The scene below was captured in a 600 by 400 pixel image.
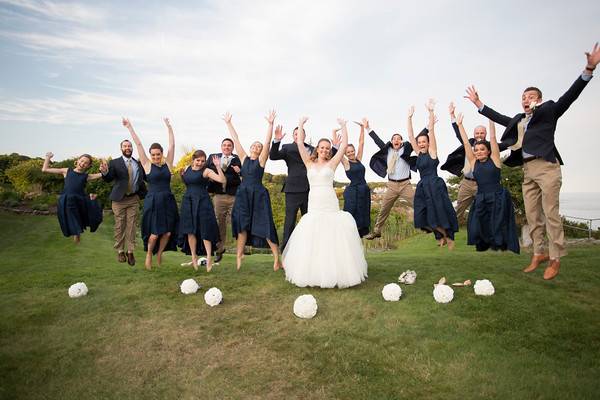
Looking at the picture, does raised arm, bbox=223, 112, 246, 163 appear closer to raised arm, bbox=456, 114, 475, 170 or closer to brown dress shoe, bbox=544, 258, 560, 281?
raised arm, bbox=456, 114, 475, 170

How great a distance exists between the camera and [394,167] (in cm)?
1011

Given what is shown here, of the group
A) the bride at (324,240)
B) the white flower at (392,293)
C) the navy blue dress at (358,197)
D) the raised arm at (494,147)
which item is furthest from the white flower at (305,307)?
the raised arm at (494,147)

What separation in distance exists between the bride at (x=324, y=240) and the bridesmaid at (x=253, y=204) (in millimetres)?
847

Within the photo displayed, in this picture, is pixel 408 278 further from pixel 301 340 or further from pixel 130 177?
pixel 130 177

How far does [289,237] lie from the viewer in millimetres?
8250

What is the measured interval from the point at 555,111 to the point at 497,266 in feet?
12.0

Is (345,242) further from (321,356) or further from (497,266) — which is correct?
(497,266)

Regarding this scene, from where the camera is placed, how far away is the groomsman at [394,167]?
996 cm

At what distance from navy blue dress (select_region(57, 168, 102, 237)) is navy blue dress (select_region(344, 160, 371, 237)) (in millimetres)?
6399

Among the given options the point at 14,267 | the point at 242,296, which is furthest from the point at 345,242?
the point at 14,267

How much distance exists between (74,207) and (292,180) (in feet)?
17.3

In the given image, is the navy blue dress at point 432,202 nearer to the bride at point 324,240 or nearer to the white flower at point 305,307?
the bride at point 324,240

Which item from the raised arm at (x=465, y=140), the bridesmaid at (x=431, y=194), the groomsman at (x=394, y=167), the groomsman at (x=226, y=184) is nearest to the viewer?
the raised arm at (x=465, y=140)

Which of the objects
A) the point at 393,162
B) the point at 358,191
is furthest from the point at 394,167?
the point at 358,191
